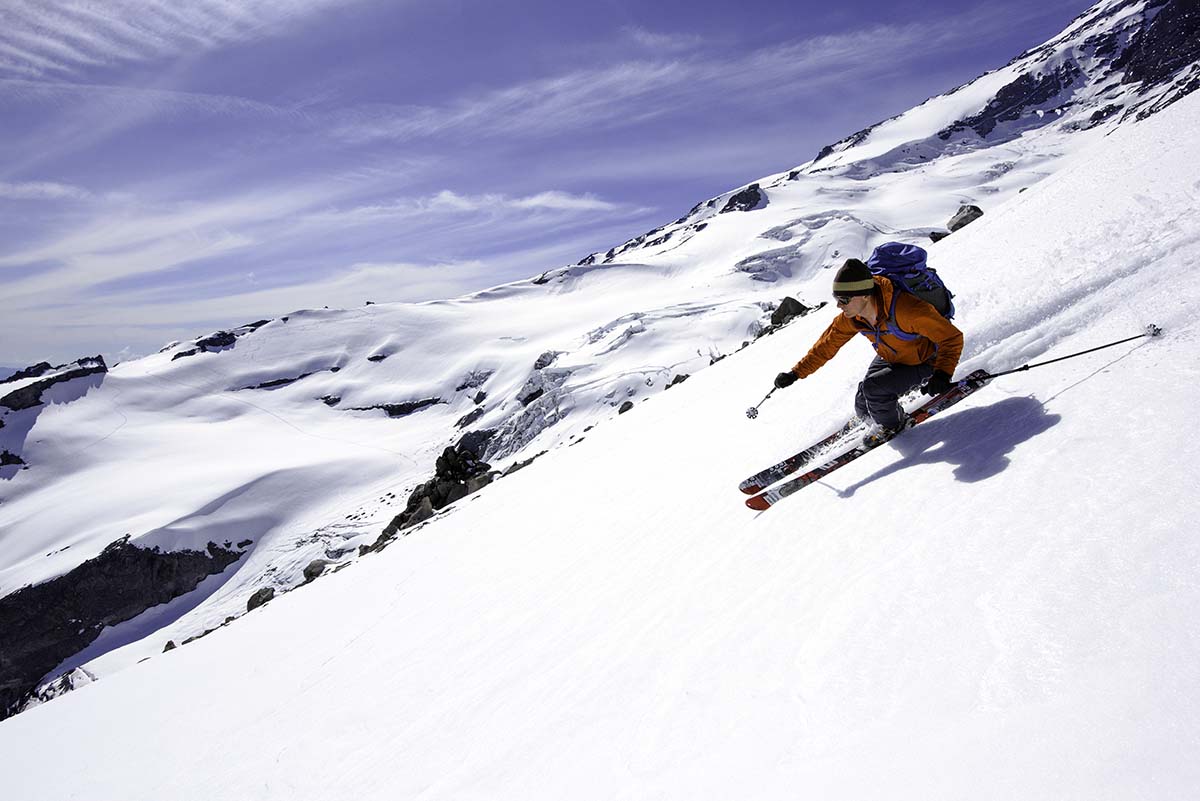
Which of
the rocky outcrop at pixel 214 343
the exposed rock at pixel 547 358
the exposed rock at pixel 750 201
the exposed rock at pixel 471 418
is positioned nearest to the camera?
the exposed rock at pixel 471 418

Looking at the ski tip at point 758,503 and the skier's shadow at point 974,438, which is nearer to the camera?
the skier's shadow at point 974,438

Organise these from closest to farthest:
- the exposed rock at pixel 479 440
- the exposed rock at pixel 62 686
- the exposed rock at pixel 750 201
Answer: the exposed rock at pixel 62 686 < the exposed rock at pixel 479 440 < the exposed rock at pixel 750 201

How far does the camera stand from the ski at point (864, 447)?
15.5 feet

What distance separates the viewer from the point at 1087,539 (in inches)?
104

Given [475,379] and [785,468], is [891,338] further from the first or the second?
[475,379]

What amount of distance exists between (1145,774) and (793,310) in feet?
59.7

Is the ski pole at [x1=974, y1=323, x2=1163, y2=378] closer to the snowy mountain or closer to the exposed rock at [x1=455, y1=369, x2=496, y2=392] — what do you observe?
Result: the snowy mountain

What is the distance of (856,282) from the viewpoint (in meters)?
4.27

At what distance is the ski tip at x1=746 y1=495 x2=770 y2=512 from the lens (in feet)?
15.5

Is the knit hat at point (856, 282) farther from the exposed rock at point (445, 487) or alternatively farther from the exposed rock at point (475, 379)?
the exposed rock at point (475, 379)

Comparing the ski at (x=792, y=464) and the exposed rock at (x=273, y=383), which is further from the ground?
the exposed rock at (x=273, y=383)

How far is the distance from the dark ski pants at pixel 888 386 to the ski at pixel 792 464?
42 centimetres

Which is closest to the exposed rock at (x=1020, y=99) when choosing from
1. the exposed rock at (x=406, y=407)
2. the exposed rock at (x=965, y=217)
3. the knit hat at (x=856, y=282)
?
the exposed rock at (x=406, y=407)

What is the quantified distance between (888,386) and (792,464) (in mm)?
1070
